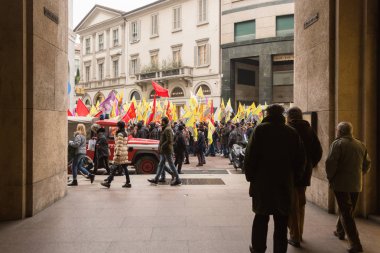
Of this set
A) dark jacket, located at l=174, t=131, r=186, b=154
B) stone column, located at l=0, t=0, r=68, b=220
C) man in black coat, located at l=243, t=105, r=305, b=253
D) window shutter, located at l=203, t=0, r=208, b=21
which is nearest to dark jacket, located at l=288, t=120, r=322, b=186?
man in black coat, located at l=243, t=105, r=305, b=253

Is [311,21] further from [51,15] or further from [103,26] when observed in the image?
[103,26]

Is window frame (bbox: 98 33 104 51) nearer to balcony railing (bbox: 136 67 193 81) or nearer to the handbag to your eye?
balcony railing (bbox: 136 67 193 81)

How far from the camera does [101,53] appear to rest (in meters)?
51.6

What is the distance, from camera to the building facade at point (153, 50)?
124 ft

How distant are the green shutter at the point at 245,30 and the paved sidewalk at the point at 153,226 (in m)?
27.1

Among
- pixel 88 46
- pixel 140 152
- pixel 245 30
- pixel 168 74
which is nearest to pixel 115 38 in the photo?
pixel 88 46

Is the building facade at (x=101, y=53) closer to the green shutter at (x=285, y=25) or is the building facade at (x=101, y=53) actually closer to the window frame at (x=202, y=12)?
the window frame at (x=202, y=12)

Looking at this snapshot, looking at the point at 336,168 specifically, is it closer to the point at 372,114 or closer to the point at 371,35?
the point at 372,114

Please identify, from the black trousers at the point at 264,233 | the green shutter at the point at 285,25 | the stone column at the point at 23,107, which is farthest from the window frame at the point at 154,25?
the black trousers at the point at 264,233

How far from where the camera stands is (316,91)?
8.12 metres

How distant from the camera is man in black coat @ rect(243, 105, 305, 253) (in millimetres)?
4461

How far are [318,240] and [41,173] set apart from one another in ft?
16.9

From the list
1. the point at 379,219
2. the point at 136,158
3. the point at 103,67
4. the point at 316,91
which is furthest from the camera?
the point at 103,67

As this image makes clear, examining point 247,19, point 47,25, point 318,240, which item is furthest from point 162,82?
point 318,240
